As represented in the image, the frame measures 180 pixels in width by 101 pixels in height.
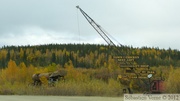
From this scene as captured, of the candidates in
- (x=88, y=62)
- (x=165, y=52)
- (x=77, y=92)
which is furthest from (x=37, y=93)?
(x=165, y=52)

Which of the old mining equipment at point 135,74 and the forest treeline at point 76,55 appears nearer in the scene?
the old mining equipment at point 135,74

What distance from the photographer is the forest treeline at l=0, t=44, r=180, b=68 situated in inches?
4926

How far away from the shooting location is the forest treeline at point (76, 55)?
125125 mm

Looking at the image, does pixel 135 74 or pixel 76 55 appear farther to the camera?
pixel 76 55

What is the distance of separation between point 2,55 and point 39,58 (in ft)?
43.7

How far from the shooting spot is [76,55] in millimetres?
141750

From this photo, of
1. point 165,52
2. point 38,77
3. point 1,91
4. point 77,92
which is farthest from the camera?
point 165,52

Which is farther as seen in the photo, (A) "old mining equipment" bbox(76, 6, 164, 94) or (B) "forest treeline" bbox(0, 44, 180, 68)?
(B) "forest treeline" bbox(0, 44, 180, 68)

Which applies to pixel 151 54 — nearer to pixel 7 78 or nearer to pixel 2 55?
pixel 2 55

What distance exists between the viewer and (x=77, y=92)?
94.5 ft

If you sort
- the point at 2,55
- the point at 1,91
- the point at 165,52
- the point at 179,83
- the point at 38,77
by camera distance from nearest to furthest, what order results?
the point at 179,83 < the point at 1,91 < the point at 38,77 < the point at 2,55 < the point at 165,52

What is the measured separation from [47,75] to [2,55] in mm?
97104

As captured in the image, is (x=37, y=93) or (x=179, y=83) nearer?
(x=179, y=83)

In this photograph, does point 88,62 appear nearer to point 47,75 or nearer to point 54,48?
point 54,48
